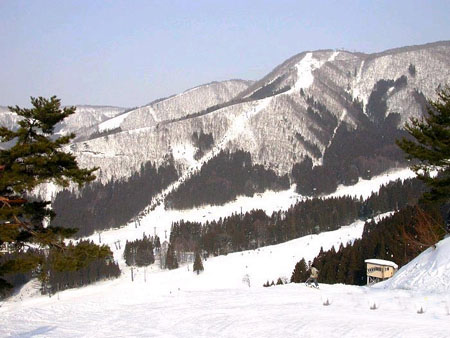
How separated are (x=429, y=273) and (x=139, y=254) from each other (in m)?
119

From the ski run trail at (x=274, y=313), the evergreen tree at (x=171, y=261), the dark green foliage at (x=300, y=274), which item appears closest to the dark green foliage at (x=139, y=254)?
the evergreen tree at (x=171, y=261)

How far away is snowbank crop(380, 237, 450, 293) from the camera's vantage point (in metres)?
20.5

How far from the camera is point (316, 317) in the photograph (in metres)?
15.4

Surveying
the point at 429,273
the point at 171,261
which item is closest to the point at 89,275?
the point at 171,261

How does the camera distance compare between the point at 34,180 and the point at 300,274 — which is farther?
the point at 300,274

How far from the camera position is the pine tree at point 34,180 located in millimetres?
17734

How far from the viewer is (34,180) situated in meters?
18.0

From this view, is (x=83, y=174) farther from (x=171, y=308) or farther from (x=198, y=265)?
(x=198, y=265)

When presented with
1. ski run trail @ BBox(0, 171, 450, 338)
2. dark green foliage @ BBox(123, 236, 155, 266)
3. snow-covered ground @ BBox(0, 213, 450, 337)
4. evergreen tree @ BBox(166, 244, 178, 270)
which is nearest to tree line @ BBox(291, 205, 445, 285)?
ski run trail @ BBox(0, 171, 450, 338)

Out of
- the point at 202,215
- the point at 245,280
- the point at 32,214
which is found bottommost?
the point at 245,280

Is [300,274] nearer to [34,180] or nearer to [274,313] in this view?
[274,313]

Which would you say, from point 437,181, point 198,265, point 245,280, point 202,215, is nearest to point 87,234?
point 202,215

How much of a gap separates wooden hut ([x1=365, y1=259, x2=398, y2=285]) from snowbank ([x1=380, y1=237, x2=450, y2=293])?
4138cm

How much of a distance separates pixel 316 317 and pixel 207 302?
22.4ft
